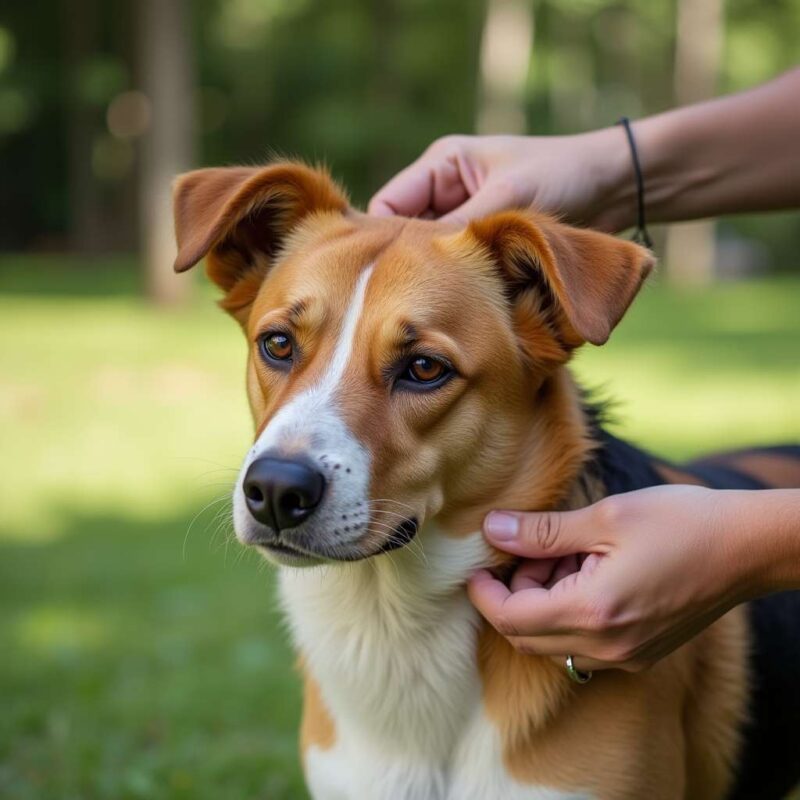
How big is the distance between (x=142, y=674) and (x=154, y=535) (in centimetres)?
237

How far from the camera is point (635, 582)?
2648 mm

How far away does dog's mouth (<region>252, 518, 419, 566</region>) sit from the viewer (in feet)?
8.75

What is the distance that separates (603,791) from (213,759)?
2044 mm

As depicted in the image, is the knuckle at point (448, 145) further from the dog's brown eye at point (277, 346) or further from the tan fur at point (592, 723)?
the tan fur at point (592, 723)

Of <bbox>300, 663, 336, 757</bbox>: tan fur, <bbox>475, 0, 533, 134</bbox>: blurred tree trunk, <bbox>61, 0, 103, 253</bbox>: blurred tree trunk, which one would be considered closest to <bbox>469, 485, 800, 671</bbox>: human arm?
<bbox>300, 663, 336, 757</bbox>: tan fur

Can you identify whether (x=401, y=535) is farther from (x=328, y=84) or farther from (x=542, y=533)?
(x=328, y=84)

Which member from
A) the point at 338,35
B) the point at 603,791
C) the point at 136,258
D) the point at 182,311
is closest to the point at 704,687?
the point at 603,791

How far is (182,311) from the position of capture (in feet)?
61.2

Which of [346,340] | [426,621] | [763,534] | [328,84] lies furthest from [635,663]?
[328,84]

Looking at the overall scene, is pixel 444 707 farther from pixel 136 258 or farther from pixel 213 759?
pixel 136 258

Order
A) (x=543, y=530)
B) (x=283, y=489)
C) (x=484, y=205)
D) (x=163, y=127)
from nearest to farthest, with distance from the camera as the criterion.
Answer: (x=283, y=489) < (x=543, y=530) < (x=484, y=205) < (x=163, y=127)

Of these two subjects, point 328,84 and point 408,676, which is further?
point 328,84

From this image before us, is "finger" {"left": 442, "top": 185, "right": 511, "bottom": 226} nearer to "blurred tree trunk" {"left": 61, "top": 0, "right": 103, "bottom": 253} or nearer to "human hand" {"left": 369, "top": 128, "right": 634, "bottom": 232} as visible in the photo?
"human hand" {"left": 369, "top": 128, "right": 634, "bottom": 232}

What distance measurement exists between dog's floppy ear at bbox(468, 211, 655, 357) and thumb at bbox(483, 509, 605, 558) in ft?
1.50
